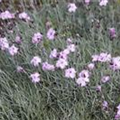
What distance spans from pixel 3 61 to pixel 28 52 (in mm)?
185

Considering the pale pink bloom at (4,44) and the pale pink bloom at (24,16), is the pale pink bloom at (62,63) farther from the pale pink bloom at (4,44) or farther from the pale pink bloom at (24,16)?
the pale pink bloom at (24,16)

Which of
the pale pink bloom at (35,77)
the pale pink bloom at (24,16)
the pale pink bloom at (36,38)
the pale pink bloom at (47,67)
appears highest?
the pale pink bloom at (24,16)

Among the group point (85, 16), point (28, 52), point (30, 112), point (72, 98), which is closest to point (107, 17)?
point (85, 16)

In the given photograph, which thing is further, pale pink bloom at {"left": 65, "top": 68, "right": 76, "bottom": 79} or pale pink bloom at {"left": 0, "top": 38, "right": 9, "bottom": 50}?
pale pink bloom at {"left": 0, "top": 38, "right": 9, "bottom": 50}

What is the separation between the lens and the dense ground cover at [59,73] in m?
2.40

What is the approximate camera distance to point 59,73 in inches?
A: 101

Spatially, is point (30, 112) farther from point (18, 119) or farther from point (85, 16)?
point (85, 16)

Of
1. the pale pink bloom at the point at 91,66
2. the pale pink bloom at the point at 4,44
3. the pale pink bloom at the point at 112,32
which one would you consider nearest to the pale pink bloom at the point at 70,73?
the pale pink bloom at the point at 91,66

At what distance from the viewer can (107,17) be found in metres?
3.32

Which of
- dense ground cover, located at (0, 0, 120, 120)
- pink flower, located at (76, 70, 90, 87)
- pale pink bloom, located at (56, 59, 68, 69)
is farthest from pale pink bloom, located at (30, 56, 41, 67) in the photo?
pink flower, located at (76, 70, 90, 87)

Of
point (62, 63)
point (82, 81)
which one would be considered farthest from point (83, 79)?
point (62, 63)

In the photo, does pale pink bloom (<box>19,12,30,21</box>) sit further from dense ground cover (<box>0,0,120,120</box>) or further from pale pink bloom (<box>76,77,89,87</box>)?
pale pink bloom (<box>76,77,89,87</box>)

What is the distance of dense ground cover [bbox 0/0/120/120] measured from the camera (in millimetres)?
2400

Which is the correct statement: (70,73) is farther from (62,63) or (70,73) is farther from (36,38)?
(36,38)
